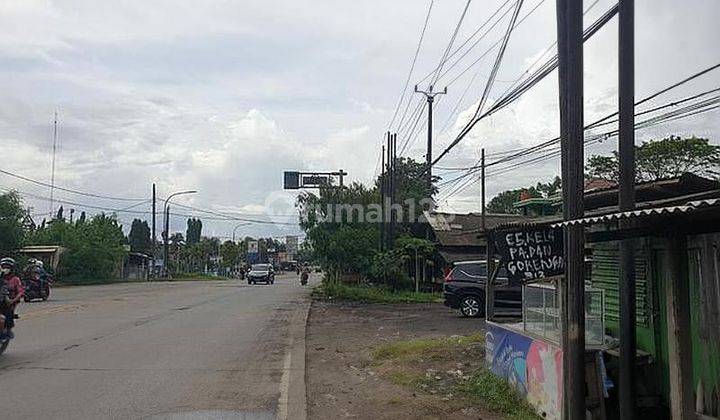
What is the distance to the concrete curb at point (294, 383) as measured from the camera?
30.7 feet

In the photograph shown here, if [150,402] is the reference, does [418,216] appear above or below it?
above

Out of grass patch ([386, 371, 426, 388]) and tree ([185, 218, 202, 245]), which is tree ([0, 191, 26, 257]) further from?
tree ([185, 218, 202, 245])

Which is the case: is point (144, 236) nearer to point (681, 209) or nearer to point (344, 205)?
point (344, 205)

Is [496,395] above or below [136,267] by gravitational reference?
below

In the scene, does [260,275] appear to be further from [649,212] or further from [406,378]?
[649,212]

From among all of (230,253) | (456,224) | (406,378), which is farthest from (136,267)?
(406,378)

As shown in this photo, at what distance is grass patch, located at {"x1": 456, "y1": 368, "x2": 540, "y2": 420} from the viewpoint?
30.1 feet

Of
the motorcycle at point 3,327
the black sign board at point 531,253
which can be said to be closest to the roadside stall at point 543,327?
the black sign board at point 531,253

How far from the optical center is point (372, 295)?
3438 centimetres

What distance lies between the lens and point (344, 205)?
39.2m

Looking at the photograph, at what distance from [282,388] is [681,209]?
708 centimetres

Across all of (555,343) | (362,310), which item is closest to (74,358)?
(555,343)

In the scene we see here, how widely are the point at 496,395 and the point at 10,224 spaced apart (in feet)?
119

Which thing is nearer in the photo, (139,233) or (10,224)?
(10,224)
